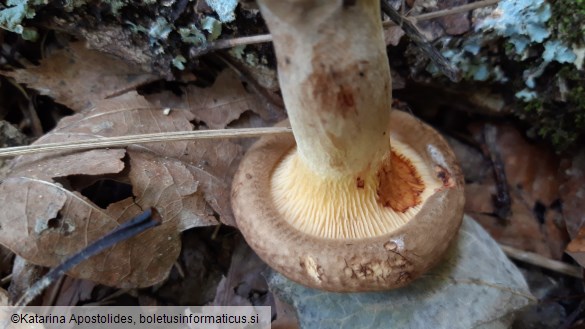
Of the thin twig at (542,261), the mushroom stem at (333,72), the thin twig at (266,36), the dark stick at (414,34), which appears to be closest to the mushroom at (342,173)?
the mushroom stem at (333,72)

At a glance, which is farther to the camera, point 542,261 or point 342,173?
point 542,261

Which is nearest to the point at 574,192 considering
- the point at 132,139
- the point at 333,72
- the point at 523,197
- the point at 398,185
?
the point at 523,197

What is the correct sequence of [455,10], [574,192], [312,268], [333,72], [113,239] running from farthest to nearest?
1. [574,192]
2. [455,10]
3. [312,268]
4. [113,239]
5. [333,72]

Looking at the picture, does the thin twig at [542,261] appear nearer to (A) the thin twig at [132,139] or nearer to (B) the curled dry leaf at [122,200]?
(A) the thin twig at [132,139]

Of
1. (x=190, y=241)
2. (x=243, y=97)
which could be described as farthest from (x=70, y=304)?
(x=243, y=97)

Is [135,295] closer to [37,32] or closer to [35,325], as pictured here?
[35,325]

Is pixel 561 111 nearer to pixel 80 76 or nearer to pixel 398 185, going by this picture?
pixel 398 185
